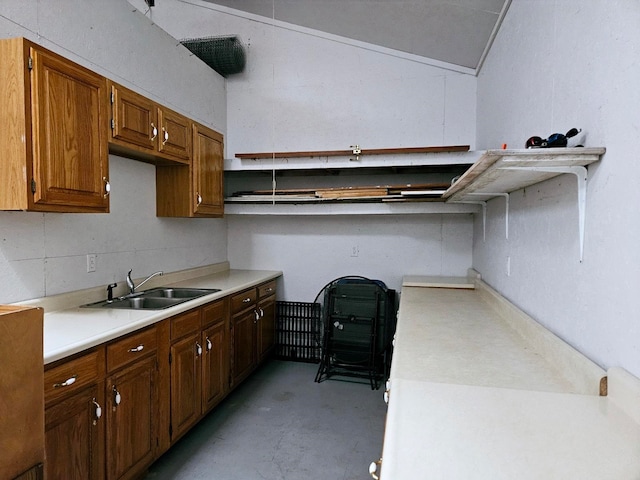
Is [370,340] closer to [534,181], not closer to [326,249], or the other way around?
[326,249]

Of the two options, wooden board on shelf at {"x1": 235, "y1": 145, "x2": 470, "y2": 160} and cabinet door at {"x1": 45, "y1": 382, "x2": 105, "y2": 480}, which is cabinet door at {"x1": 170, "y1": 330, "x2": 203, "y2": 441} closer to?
cabinet door at {"x1": 45, "y1": 382, "x2": 105, "y2": 480}

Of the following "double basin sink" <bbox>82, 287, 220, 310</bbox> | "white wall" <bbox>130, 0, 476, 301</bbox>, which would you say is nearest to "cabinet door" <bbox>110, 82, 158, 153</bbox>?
"double basin sink" <bbox>82, 287, 220, 310</bbox>

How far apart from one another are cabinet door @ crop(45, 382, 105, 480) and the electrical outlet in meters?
0.93

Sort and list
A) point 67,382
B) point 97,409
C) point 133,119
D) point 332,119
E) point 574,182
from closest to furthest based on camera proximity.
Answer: point 574,182 < point 67,382 < point 97,409 < point 133,119 < point 332,119

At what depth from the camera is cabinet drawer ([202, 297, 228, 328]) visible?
2690mm

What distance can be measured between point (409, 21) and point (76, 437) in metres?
3.46

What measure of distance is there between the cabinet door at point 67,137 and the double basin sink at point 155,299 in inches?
27.3

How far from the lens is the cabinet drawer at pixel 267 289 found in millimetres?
3705

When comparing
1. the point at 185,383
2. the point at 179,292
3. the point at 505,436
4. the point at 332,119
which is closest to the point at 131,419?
the point at 185,383

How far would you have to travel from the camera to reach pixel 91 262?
8.02ft

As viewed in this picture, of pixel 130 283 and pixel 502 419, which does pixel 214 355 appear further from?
pixel 502 419

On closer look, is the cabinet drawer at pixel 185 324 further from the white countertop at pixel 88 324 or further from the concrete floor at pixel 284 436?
the concrete floor at pixel 284 436

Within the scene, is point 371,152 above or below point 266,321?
above

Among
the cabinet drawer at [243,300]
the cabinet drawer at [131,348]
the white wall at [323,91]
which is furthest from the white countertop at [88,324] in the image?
the white wall at [323,91]
